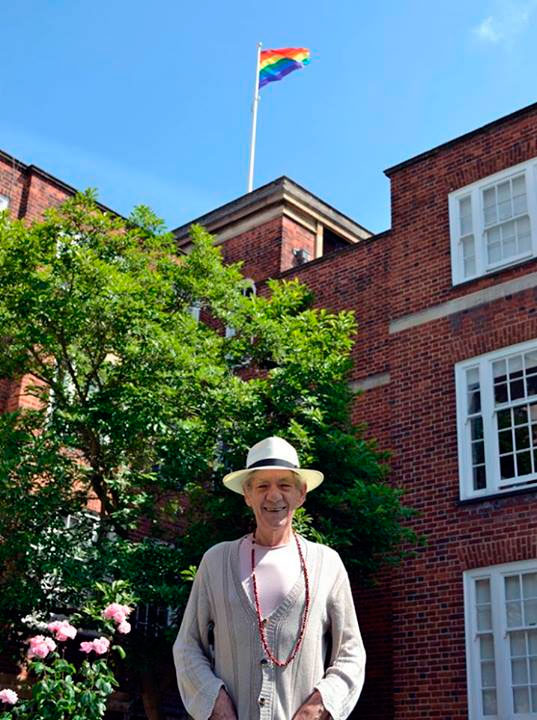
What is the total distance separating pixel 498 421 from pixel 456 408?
757mm

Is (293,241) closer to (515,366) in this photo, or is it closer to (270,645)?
(515,366)

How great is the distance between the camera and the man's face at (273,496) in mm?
4113

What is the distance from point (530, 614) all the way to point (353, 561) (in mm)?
2663

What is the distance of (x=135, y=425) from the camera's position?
12578 millimetres

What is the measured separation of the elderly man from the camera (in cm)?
374

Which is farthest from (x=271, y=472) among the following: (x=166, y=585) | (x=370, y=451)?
(x=370, y=451)

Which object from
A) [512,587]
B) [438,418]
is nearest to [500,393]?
[438,418]

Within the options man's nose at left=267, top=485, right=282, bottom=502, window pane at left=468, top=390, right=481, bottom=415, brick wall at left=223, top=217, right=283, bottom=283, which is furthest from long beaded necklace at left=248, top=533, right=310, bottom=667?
brick wall at left=223, top=217, right=283, bottom=283

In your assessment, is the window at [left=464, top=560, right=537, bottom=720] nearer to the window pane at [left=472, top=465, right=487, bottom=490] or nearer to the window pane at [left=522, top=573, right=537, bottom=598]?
the window pane at [left=522, top=573, right=537, bottom=598]

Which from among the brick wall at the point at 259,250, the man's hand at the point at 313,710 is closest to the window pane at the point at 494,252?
the brick wall at the point at 259,250

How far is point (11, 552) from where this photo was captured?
12477 mm

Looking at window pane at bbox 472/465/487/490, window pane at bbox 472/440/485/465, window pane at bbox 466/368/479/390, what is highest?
window pane at bbox 466/368/479/390

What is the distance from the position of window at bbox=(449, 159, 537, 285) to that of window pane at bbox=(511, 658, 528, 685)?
6142mm

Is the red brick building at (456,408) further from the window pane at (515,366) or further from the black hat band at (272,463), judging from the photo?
the black hat band at (272,463)
